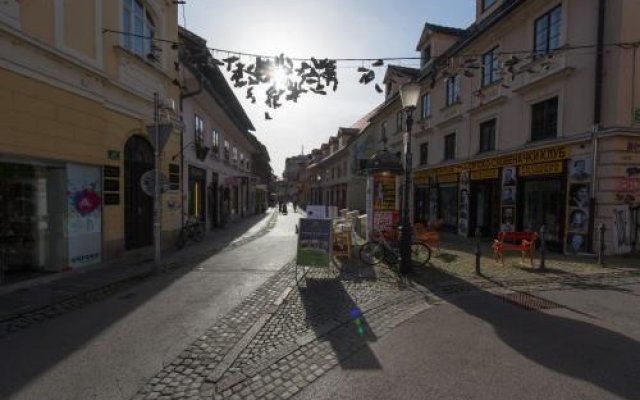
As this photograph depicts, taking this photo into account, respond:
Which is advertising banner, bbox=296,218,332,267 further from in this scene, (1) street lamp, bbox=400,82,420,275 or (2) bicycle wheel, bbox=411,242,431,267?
(2) bicycle wheel, bbox=411,242,431,267

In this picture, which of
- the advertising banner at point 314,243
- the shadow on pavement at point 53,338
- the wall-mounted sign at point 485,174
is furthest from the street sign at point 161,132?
the wall-mounted sign at point 485,174

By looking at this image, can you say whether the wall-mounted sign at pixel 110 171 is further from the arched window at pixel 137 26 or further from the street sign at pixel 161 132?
the arched window at pixel 137 26

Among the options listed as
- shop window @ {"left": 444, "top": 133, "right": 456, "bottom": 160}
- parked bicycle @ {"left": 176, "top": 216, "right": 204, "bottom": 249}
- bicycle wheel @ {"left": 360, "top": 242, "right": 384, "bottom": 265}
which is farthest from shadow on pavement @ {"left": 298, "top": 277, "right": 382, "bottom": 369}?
shop window @ {"left": 444, "top": 133, "right": 456, "bottom": 160}

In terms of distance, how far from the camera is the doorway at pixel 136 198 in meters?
10.1

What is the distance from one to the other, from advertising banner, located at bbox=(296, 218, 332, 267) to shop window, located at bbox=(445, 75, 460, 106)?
40.0 ft

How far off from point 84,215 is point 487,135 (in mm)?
14965

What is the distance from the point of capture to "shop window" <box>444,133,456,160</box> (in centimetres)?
1820

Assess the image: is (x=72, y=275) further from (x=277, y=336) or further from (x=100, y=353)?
(x=277, y=336)

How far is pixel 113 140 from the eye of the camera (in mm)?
9250

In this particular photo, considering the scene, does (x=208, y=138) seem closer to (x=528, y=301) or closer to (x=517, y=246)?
(x=517, y=246)

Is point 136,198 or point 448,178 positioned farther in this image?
point 448,178

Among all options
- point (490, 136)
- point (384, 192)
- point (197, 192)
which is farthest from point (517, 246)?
point (197, 192)

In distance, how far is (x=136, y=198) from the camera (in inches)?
413

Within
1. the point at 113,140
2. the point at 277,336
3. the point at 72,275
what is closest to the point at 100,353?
the point at 277,336
